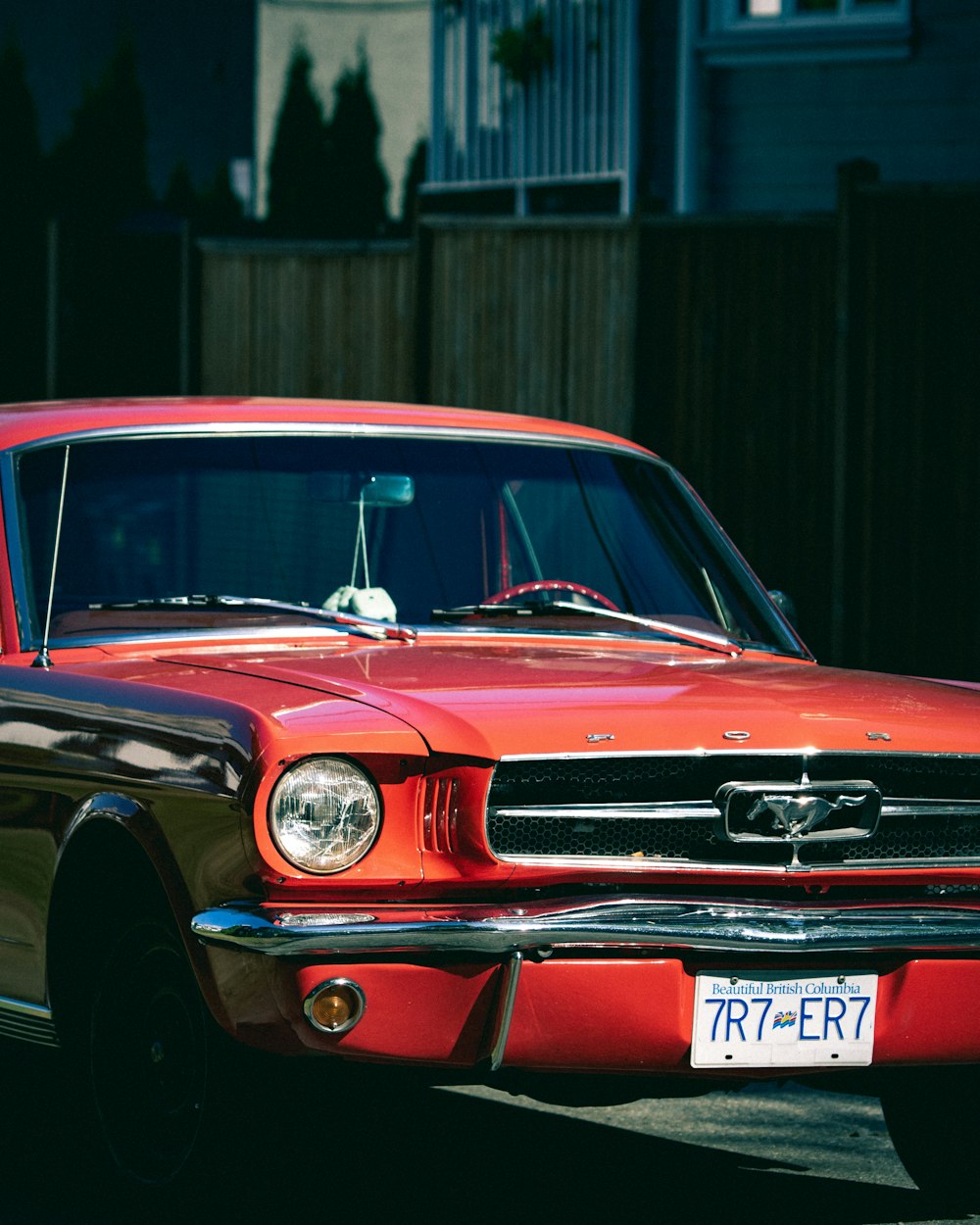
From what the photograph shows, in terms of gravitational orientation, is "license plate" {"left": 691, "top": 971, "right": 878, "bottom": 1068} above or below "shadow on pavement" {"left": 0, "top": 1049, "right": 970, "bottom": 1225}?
above

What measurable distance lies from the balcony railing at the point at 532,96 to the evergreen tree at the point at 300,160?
34.9ft

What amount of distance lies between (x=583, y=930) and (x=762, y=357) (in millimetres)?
9175

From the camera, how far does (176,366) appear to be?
17.0 meters

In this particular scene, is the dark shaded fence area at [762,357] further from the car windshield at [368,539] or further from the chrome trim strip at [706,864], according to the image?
the chrome trim strip at [706,864]

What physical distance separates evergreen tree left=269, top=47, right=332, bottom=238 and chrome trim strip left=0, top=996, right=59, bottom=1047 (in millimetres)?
24529

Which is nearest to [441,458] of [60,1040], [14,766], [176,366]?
[14,766]

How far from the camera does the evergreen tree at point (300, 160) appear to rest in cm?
2966

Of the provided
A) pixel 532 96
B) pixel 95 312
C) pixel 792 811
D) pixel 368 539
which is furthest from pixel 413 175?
pixel 792 811

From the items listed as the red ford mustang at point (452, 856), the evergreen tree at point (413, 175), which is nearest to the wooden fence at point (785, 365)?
the red ford mustang at point (452, 856)

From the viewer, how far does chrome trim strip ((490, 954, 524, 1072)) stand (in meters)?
4.21

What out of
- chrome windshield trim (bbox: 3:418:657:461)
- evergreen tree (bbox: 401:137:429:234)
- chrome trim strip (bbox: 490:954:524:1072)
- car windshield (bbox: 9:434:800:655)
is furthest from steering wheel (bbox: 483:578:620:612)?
evergreen tree (bbox: 401:137:429:234)

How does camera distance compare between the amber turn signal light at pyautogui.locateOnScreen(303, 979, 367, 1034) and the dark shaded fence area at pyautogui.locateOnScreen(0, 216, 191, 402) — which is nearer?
the amber turn signal light at pyautogui.locateOnScreen(303, 979, 367, 1034)

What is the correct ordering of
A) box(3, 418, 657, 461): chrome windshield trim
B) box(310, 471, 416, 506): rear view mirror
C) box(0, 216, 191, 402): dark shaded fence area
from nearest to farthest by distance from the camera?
box(3, 418, 657, 461): chrome windshield trim < box(310, 471, 416, 506): rear view mirror < box(0, 216, 191, 402): dark shaded fence area

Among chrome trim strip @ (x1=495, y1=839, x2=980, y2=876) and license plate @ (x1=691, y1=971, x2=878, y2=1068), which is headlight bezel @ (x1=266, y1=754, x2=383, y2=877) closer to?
chrome trim strip @ (x1=495, y1=839, x2=980, y2=876)
